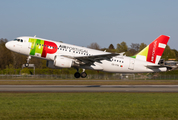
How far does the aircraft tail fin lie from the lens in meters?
40.0

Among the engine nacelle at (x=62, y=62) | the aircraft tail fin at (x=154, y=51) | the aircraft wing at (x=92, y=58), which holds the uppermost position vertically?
the aircraft tail fin at (x=154, y=51)

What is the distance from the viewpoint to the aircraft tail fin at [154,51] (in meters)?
40.0

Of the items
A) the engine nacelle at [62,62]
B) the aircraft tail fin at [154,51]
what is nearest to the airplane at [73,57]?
the engine nacelle at [62,62]

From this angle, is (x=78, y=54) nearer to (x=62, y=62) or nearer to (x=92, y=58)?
(x=92, y=58)

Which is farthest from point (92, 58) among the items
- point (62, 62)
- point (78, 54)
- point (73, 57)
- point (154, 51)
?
point (154, 51)

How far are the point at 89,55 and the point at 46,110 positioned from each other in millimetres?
18505

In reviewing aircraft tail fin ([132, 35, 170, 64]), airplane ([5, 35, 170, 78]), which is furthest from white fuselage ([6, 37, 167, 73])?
aircraft tail fin ([132, 35, 170, 64])

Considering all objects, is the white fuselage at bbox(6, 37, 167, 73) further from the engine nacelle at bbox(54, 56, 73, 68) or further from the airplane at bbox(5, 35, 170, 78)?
the engine nacelle at bbox(54, 56, 73, 68)

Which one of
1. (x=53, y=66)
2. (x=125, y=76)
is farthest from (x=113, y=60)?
(x=125, y=76)

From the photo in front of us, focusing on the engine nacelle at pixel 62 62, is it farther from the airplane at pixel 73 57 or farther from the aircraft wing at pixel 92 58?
the aircraft wing at pixel 92 58

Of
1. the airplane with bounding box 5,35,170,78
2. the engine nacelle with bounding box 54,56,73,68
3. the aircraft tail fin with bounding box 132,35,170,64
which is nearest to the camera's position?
the engine nacelle with bounding box 54,56,73,68

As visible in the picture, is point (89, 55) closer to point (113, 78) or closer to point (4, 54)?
point (113, 78)

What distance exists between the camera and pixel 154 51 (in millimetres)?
40438

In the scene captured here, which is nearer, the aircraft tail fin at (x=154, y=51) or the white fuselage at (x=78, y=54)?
the white fuselage at (x=78, y=54)
